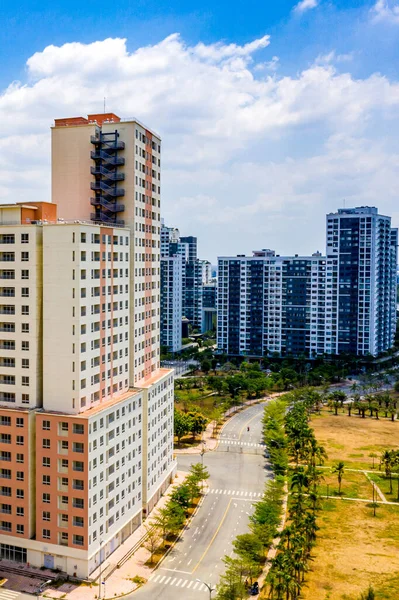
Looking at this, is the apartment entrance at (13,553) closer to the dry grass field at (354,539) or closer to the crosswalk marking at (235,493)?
the dry grass field at (354,539)

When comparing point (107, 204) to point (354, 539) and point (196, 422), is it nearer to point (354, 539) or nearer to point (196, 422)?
point (354, 539)

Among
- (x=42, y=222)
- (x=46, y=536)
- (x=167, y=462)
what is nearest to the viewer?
(x=46, y=536)

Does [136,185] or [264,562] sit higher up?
[136,185]

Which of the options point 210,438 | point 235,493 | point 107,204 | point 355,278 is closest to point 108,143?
point 107,204

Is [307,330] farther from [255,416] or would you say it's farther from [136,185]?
[136,185]

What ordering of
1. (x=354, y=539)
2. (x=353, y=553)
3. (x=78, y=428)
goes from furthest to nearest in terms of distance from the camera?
(x=354, y=539) → (x=353, y=553) → (x=78, y=428)

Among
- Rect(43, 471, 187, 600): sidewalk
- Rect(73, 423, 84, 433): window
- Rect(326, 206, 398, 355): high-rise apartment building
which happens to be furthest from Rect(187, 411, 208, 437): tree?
Rect(326, 206, 398, 355): high-rise apartment building

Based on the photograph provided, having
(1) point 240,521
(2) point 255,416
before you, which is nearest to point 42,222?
(1) point 240,521
